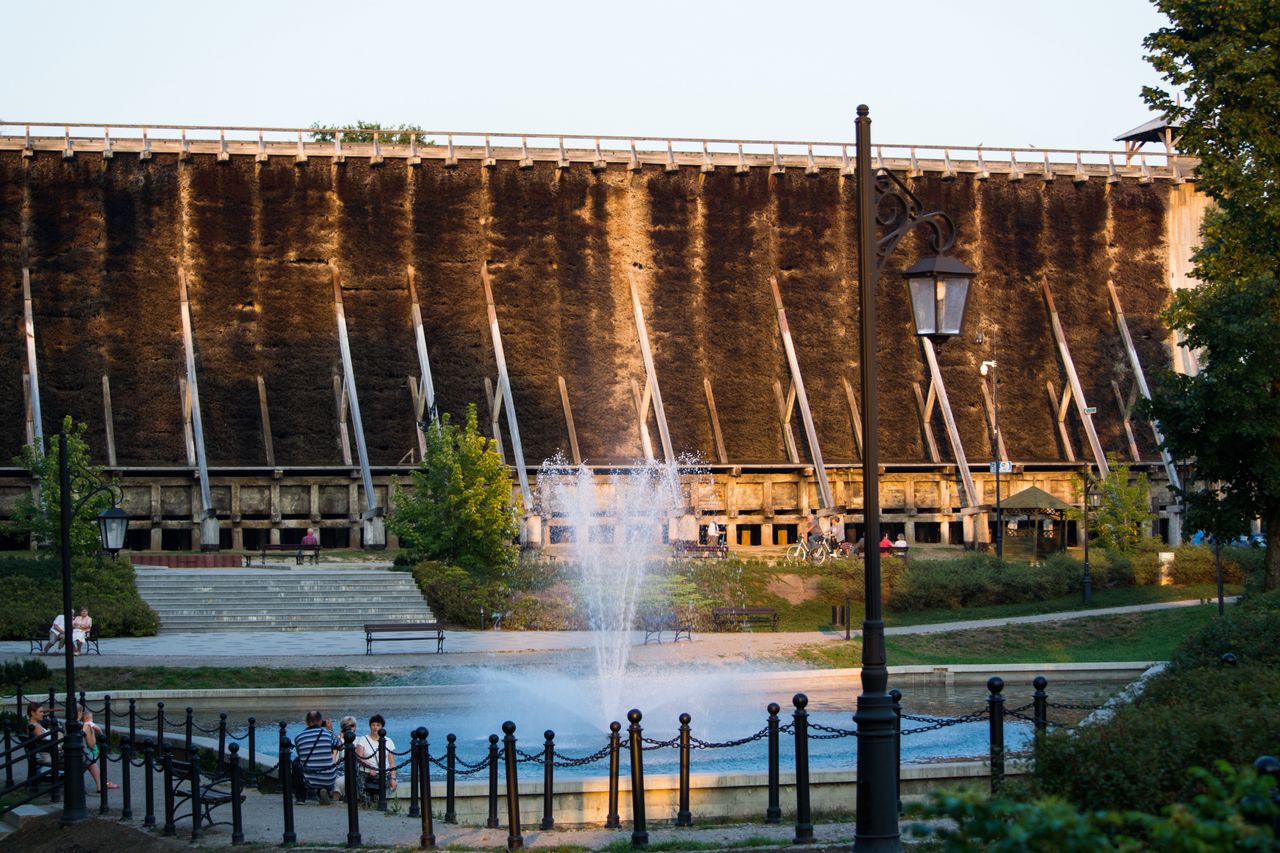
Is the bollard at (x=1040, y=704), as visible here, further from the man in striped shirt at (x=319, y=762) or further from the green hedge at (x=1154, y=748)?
the man in striped shirt at (x=319, y=762)

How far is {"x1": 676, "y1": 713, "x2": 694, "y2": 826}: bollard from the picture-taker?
14.1 metres

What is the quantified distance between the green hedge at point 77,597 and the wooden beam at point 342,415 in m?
13.2

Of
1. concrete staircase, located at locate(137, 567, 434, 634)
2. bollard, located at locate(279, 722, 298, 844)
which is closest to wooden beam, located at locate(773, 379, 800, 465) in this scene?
concrete staircase, located at locate(137, 567, 434, 634)

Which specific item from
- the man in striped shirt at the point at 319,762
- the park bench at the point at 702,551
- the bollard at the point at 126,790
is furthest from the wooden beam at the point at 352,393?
the bollard at the point at 126,790

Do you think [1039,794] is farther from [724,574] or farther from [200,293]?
[200,293]

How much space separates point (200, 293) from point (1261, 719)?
44812mm

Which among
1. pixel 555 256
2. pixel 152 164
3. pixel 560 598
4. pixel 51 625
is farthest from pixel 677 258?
pixel 51 625

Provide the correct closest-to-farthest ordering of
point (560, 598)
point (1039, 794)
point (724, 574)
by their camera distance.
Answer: point (1039, 794) → point (560, 598) → point (724, 574)

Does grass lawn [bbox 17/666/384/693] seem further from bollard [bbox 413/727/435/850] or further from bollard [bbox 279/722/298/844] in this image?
bollard [bbox 413/727/435/850]

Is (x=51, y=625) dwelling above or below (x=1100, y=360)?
below

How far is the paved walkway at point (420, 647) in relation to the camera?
86.7ft

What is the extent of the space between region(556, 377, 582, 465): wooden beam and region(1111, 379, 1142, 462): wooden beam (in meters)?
19.5

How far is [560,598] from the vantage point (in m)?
34.3

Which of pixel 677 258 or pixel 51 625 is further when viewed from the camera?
pixel 677 258
